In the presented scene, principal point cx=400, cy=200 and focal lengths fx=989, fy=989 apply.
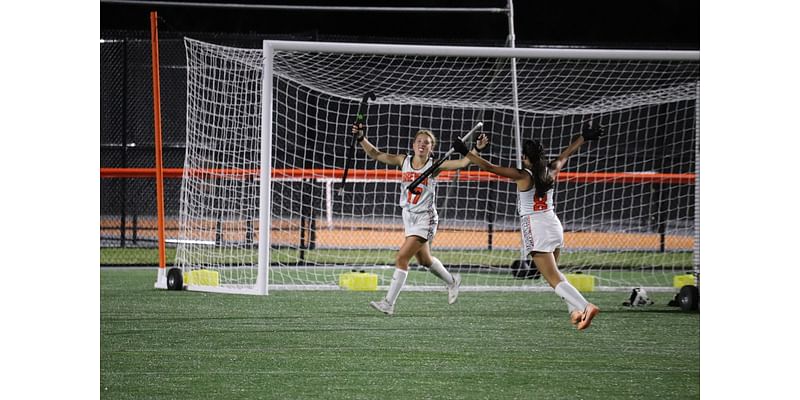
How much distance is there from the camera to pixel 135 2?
9.45 metres

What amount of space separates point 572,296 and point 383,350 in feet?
4.24

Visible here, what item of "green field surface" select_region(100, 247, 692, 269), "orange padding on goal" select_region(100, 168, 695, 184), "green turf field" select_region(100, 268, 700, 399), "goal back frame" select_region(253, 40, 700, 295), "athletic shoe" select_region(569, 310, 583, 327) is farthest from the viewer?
"green field surface" select_region(100, 247, 692, 269)

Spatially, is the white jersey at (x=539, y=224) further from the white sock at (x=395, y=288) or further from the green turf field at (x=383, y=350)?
the white sock at (x=395, y=288)

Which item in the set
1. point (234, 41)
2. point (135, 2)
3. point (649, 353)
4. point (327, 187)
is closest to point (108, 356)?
point (649, 353)

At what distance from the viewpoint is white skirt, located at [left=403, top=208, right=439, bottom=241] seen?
6641mm

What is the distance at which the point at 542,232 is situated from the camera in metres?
5.86

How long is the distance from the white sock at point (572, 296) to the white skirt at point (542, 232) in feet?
0.77

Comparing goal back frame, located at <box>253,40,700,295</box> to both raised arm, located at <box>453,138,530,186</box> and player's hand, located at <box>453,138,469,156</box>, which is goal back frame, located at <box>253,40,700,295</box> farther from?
player's hand, located at <box>453,138,469,156</box>

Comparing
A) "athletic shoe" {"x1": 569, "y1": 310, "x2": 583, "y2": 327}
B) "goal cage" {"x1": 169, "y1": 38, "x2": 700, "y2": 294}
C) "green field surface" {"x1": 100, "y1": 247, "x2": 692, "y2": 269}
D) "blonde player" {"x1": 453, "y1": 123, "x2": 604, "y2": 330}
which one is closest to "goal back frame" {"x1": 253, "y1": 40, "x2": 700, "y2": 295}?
"blonde player" {"x1": 453, "y1": 123, "x2": 604, "y2": 330}

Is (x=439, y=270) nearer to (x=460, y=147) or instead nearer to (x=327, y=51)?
(x=460, y=147)

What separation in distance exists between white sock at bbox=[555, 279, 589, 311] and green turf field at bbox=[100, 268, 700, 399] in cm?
17

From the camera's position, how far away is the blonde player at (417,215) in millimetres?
6492

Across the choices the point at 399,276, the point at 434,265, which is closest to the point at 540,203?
the point at 399,276

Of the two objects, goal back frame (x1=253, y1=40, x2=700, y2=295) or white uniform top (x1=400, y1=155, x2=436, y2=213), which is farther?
goal back frame (x1=253, y1=40, x2=700, y2=295)
